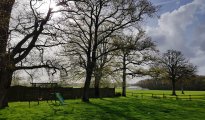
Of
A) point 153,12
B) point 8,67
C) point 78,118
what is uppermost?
point 153,12

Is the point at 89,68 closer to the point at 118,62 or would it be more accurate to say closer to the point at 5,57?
the point at 118,62

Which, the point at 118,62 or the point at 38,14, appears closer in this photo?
the point at 38,14

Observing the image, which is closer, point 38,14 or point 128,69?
point 38,14

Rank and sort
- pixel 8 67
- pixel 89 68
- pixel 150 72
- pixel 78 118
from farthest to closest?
pixel 150 72 → pixel 89 68 → pixel 78 118 → pixel 8 67

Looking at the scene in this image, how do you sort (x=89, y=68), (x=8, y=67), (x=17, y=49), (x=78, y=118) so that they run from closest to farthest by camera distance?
(x=8, y=67), (x=17, y=49), (x=78, y=118), (x=89, y=68)

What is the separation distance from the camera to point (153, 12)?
37.8 m

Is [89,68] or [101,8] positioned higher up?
[101,8]

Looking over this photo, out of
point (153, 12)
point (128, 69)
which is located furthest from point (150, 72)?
point (153, 12)

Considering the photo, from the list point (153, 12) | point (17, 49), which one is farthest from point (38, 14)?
point (153, 12)

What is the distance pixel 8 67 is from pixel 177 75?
7670 centimetres

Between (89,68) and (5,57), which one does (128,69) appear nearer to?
(89,68)

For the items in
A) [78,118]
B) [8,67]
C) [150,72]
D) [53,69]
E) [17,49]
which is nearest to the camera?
[8,67]

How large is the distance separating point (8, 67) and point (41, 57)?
10.7 feet

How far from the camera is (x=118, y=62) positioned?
54.6 meters
